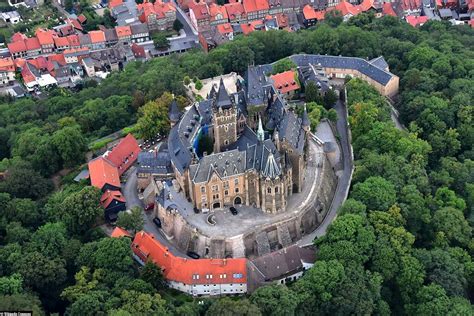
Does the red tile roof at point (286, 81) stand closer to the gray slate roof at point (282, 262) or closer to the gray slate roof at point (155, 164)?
the gray slate roof at point (155, 164)

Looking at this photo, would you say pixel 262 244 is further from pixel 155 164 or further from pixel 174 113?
pixel 174 113

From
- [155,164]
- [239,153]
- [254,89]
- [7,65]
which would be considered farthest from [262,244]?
[7,65]

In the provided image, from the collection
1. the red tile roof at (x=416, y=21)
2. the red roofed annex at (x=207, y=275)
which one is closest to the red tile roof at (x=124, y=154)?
the red roofed annex at (x=207, y=275)

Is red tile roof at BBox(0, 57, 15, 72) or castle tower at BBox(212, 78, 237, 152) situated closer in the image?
castle tower at BBox(212, 78, 237, 152)

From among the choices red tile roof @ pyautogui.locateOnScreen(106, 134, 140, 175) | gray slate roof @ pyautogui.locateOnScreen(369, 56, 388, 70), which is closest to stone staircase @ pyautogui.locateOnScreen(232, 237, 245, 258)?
red tile roof @ pyautogui.locateOnScreen(106, 134, 140, 175)

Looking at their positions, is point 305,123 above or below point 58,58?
below

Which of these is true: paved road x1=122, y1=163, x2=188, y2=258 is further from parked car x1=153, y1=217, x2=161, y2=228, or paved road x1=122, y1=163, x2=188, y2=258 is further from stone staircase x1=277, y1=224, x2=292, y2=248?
stone staircase x1=277, y1=224, x2=292, y2=248
